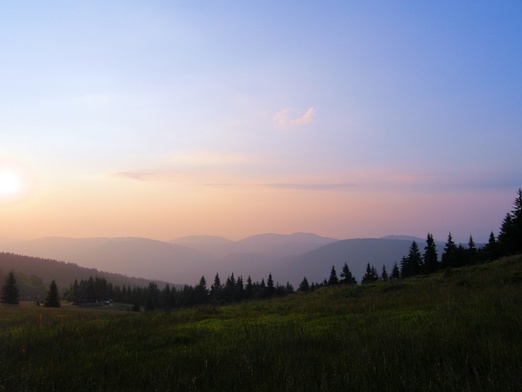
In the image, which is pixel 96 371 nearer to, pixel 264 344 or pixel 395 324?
pixel 264 344

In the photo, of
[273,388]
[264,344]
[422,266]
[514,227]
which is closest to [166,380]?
[273,388]

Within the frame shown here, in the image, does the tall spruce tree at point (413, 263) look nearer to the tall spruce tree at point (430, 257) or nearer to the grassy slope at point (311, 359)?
the tall spruce tree at point (430, 257)

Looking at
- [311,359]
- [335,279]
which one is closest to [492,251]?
[335,279]

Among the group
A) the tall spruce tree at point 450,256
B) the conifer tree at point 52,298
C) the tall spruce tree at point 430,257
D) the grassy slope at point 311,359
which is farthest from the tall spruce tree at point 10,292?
the tall spruce tree at point 450,256

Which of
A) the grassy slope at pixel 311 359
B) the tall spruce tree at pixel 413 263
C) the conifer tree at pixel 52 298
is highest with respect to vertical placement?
the grassy slope at pixel 311 359

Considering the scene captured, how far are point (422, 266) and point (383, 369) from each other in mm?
45268

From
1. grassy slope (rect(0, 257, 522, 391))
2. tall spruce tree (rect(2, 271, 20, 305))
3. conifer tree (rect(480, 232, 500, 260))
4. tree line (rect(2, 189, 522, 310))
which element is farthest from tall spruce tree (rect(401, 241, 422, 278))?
tall spruce tree (rect(2, 271, 20, 305))

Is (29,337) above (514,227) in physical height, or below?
below

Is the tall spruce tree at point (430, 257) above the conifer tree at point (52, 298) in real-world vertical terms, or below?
above

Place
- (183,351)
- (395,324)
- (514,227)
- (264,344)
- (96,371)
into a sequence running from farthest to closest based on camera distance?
(514,227) → (395,324) → (183,351) → (264,344) → (96,371)

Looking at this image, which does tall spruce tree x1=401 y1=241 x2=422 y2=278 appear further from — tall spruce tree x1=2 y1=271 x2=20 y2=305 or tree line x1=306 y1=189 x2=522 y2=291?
tall spruce tree x1=2 y1=271 x2=20 y2=305

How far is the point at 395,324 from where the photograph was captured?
703 cm

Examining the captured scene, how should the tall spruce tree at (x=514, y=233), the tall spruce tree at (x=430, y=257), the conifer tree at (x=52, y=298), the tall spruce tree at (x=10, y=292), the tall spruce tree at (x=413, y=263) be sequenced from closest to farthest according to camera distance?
the tall spruce tree at (x=514, y=233)
the tall spruce tree at (x=430, y=257)
the tall spruce tree at (x=413, y=263)
the conifer tree at (x=52, y=298)
the tall spruce tree at (x=10, y=292)

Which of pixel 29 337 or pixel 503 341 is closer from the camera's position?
pixel 503 341
